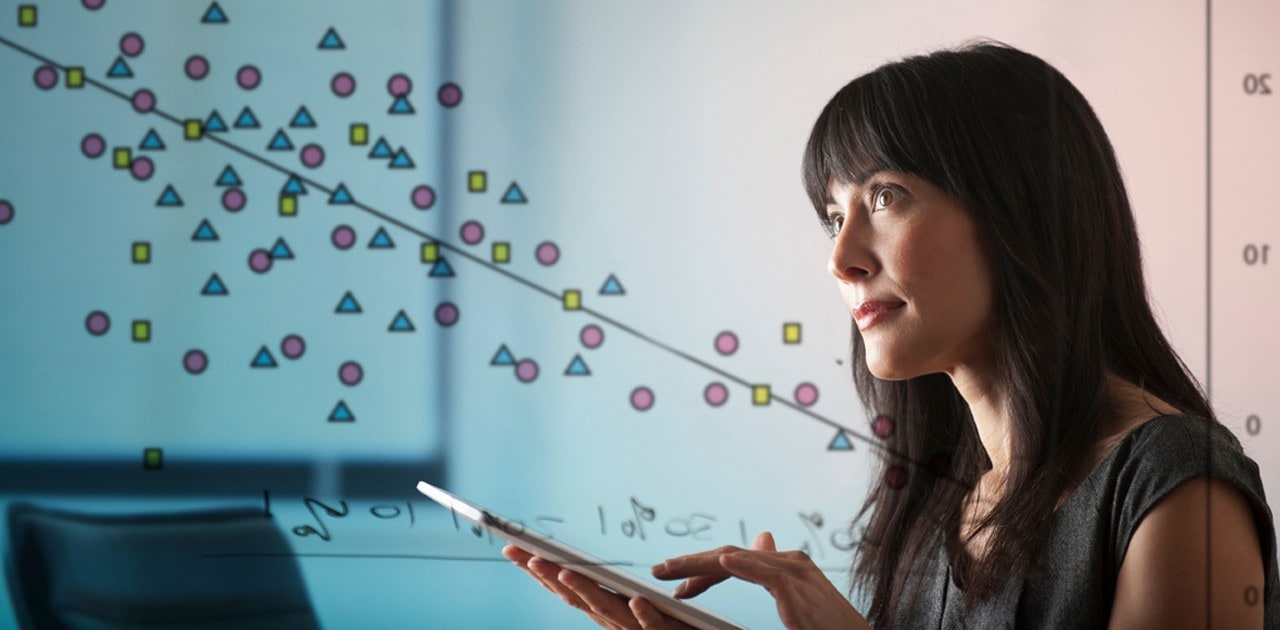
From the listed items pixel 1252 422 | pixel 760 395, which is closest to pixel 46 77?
pixel 760 395

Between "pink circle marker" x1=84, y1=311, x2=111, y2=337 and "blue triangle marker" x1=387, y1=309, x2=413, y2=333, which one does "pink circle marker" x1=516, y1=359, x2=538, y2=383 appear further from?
"pink circle marker" x1=84, y1=311, x2=111, y2=337

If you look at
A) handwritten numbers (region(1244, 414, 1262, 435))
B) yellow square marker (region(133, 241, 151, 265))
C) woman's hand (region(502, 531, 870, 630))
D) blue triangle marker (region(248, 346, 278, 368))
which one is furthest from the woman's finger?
handwritten numbers (region(1244, 414, 1262, 435))

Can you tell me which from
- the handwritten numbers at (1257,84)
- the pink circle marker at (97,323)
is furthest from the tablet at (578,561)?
the handwritten numbers at (1257,84)

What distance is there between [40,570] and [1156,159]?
0.76 m

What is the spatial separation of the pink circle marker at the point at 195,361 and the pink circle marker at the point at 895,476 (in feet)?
1.43

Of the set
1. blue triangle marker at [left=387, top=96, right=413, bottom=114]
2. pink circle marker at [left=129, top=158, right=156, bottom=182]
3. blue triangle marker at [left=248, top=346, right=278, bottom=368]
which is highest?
blue triangle marker at [left=387, top=96, right=413, bottom=114]

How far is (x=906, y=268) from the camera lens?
702 mm

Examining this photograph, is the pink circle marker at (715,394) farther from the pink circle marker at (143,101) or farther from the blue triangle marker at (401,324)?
the pink circle marker at (143,101)

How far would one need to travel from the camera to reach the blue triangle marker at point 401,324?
2.30 feet

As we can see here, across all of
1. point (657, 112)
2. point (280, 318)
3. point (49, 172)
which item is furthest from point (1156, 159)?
point (49, 172)

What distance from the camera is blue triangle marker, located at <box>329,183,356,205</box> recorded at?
0.71 m

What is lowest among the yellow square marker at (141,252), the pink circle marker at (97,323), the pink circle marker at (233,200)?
the pink circle marker at (97,323)

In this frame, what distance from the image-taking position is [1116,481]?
2.19ft

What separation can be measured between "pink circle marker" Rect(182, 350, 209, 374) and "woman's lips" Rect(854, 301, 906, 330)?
1.32ft
